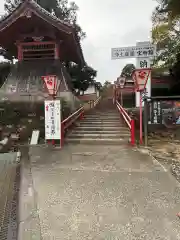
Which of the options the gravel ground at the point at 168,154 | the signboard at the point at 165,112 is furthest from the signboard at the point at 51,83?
the signboard at the point at 165,112

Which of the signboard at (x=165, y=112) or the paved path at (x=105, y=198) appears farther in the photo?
the signboard at (x=165, y=112)

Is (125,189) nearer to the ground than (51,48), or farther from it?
nearer to the ground

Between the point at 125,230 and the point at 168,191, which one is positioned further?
the point at 168,191

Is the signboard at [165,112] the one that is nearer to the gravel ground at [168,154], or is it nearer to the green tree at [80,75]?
the gravel ground at [168,154]

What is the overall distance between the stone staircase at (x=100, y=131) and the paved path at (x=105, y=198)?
2463 mm

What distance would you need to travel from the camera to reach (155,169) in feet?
19.3

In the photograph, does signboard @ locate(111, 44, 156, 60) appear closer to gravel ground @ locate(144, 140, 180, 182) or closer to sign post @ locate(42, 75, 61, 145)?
sign post @ locate(42, 75, 61, 145)

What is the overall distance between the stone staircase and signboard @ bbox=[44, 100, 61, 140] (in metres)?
1.02

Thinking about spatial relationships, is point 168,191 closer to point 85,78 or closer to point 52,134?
point 52,134

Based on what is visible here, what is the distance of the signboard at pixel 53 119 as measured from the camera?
28.3 feet

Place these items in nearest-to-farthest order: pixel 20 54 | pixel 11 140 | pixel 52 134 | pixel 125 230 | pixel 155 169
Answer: pixel 125 230 < pixel 155 169 < pixel 52 134 < pixel 11 140 < pixel 20 54

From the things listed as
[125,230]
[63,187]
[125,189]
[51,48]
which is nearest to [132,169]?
[125,189]

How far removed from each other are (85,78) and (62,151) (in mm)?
17603

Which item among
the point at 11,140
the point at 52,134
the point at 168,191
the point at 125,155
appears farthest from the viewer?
the point at 11,140
